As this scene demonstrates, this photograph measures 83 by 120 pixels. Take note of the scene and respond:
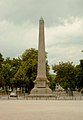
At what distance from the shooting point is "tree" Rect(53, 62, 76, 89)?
83.9 m

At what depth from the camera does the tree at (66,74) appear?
83.9 m

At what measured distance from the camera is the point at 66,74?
85125 mm

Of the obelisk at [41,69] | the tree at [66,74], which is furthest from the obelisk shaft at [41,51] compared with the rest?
the tree at [66,74]

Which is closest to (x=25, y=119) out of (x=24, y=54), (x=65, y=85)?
(x=65, y=85)

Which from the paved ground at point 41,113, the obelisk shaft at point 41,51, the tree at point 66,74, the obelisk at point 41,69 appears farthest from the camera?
the tree at point 66,74

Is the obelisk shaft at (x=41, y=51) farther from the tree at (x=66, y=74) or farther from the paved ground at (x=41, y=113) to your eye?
the paved ground at (x=41, y=113)

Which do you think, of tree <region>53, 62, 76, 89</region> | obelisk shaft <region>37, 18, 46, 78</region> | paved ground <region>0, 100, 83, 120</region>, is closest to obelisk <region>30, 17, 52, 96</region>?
obelisk shaft <region>37, 18, 46, 78</region>

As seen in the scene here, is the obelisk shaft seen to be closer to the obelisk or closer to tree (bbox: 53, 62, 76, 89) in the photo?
the obelisk

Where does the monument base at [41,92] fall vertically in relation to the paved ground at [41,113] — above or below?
above

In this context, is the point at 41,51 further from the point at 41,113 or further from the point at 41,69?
the point at 41,113

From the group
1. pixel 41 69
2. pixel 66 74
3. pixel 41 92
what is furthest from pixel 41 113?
pixel 66 74

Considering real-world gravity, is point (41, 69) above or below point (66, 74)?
below

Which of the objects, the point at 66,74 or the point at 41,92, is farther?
the point at 66,74

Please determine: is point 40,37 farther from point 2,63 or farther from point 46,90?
point 2,63
